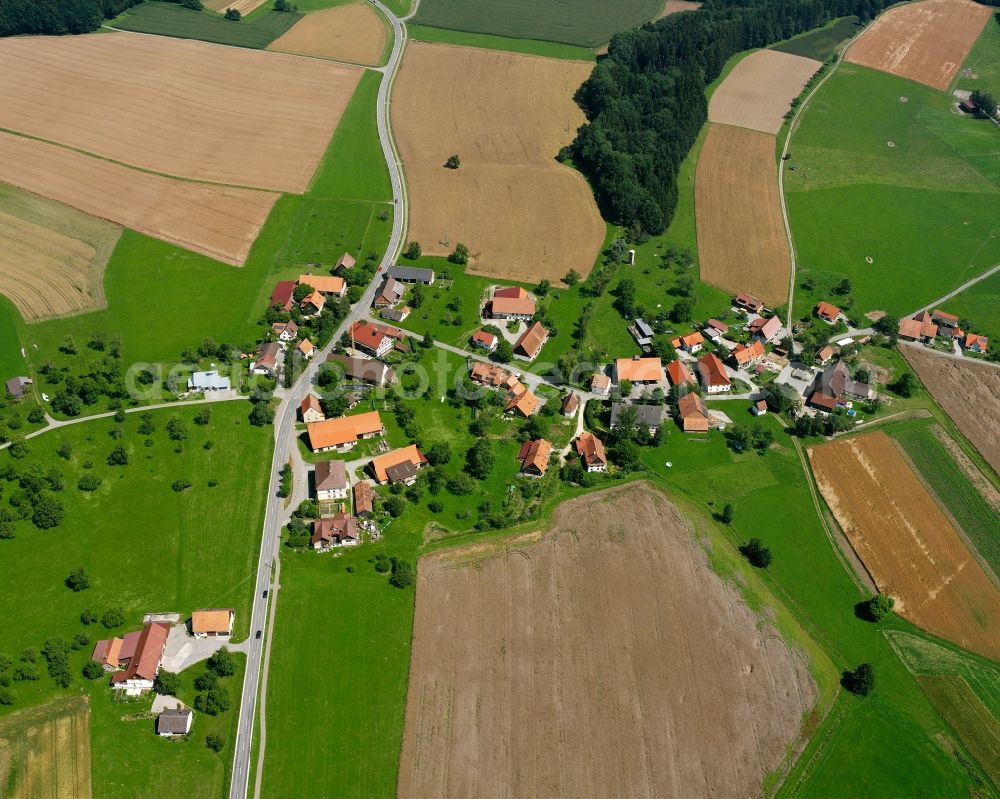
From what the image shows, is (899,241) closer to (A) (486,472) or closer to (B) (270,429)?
(A) (486,472)

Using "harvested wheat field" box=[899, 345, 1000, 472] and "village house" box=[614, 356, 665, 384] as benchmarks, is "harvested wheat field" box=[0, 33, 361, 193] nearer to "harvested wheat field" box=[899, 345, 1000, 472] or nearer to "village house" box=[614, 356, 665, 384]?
"village house" box=[614, 356, 665, 384]

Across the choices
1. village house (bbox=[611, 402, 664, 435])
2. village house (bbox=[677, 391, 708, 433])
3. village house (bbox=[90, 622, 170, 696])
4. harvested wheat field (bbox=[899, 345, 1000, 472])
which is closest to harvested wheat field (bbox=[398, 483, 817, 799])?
village house (bbox=[611, 402, 664, 435])

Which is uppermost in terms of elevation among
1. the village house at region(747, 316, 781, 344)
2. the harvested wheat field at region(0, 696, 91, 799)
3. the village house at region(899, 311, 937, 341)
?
the village house at region(899, 311, 937, 341)

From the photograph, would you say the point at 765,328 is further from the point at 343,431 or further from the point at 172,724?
the point at 172,724

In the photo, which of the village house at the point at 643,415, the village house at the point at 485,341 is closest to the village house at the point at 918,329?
the village house at the point at 643,415

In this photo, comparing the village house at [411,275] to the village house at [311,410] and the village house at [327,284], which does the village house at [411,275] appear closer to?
the village house at [327,284]
